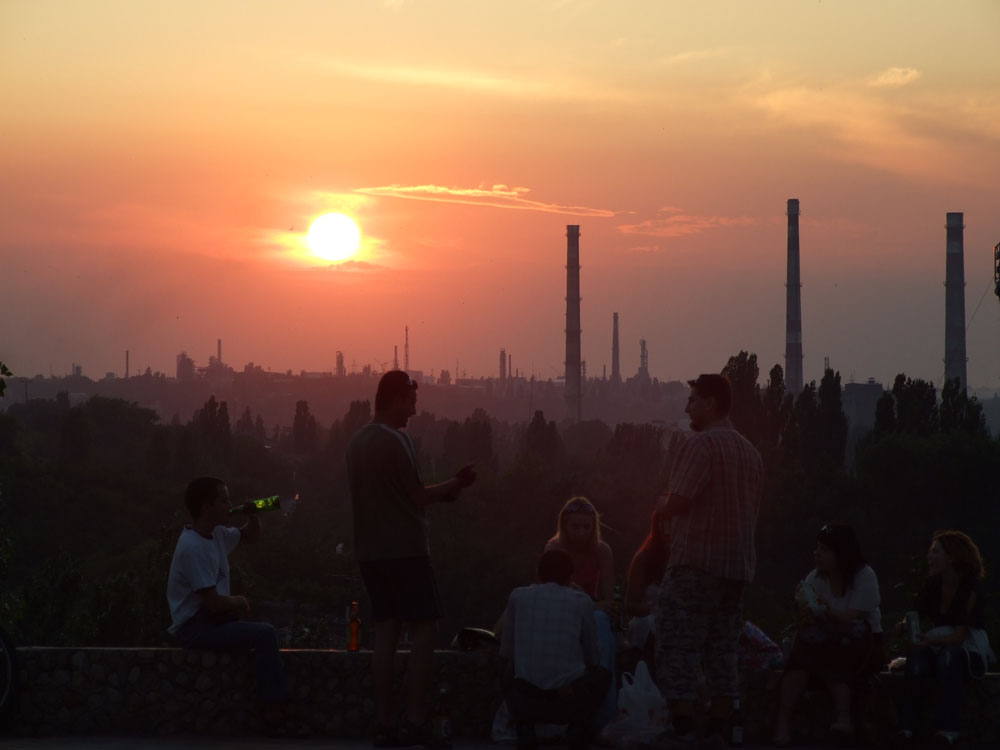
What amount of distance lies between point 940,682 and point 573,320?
96528 millimetres

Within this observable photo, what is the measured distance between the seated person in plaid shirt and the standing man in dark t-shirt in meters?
0.50

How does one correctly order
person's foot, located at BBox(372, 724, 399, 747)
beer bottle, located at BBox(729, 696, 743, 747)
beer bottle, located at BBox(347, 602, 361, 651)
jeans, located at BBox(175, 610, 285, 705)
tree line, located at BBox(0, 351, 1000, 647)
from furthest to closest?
tree line, located at BBox(0, 351, 1000, 647) → beer bottle, located at BBox(347, 602, 361, 651) → jeans, located at BBox(175, 610, 285, 705) → beer bottle, located at BBox(729, 696, 743, 747) → person's foot, located at BBox(372, 724, 399, 747)

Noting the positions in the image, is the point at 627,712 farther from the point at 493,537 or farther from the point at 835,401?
the point at 835,401

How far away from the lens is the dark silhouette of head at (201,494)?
8.84 metres

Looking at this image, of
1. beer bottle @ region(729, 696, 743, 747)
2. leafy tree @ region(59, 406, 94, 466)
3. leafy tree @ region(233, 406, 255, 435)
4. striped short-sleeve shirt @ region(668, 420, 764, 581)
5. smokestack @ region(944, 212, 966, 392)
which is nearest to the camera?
striped short-sleeve shirt @ region(668, 420, 764, 581)

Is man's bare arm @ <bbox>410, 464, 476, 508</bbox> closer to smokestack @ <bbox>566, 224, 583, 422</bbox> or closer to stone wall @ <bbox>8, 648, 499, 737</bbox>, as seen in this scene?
stone wall @ <bbox>8, 648, 499, 737</bbox>

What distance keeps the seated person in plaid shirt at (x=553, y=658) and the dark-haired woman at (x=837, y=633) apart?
1375mm

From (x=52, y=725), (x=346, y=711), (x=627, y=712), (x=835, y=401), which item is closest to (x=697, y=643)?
(x=627, y=712)

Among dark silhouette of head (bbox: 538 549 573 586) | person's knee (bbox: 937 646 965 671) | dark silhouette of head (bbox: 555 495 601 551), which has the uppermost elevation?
dark silhouette of head (bbox: 555 495 601 551)

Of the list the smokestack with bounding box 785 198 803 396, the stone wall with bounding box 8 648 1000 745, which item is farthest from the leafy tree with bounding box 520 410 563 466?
the stone wall with bounding box 8 648 1000 745

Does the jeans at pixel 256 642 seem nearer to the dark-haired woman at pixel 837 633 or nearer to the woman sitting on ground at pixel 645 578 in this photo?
the woman sitting on ground at pixel 645 578

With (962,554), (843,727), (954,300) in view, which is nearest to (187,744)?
(843,727)

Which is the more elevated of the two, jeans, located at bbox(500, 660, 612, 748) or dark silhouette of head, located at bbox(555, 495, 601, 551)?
dark silhouette of head, located at bbox(555, 495, 601, 551)

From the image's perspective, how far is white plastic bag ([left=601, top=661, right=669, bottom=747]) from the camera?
27.5 feet
